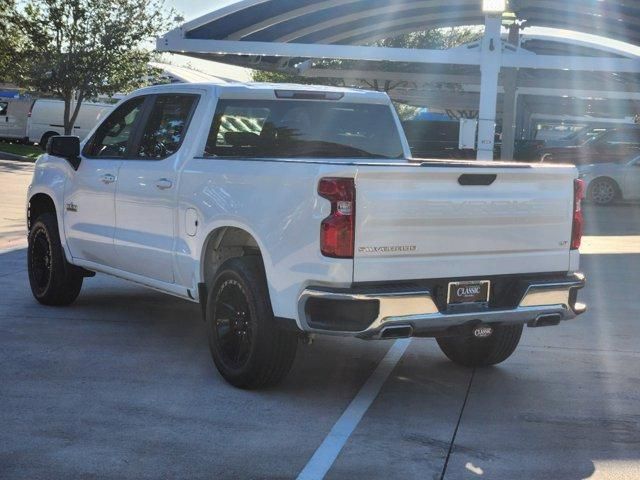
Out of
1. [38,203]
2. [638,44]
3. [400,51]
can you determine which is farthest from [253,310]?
[638,44]

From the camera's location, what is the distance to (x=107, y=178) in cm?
789

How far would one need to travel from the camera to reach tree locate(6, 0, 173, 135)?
37062mm

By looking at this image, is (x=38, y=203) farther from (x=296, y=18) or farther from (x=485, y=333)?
(x=296, y=18)

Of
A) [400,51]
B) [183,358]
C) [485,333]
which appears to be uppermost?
[400,51]

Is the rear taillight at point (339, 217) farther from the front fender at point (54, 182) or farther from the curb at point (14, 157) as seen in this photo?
the curb at point (14, 157)

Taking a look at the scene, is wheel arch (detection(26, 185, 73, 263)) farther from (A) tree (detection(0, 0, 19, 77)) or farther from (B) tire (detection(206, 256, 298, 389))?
(A) tree (detection(0, 0, 19, 77))

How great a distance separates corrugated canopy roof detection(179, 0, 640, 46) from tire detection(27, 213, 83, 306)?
15416 millimetres

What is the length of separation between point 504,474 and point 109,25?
34.8 meters

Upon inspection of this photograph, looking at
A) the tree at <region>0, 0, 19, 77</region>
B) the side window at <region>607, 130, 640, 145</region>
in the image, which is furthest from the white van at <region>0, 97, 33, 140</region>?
the side window at <region>607, 130, 640, 145</region>

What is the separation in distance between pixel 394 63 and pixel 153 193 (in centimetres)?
3864

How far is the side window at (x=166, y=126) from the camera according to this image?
7426 mm

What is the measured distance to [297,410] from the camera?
597 cm

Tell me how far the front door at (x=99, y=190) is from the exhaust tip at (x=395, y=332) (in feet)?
9.58

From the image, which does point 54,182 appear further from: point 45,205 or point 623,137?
point 623,137
